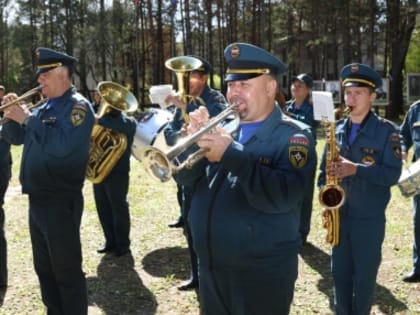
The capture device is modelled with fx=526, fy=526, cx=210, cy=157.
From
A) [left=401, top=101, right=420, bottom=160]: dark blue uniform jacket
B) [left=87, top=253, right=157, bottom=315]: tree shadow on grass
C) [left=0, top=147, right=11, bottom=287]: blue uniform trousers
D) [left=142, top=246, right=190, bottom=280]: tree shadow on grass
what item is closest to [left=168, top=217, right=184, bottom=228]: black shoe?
[left=142, top=246, right=190, bottom=280]: tree shadow on grass

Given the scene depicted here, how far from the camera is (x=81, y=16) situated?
40438mm

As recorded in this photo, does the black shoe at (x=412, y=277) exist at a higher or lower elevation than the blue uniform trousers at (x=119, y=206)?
lower

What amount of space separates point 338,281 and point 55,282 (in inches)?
92.0

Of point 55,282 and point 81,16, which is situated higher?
point 81,16

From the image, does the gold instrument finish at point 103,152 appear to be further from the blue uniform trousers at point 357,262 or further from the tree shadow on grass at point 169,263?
the blue uniform trousers at point 357,262

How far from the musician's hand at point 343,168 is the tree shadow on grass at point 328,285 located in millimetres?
1734

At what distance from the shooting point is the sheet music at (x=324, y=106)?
394cm

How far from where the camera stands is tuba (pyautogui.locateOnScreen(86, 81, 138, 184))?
20.1ft

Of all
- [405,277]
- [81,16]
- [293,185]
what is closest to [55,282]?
[293,185]

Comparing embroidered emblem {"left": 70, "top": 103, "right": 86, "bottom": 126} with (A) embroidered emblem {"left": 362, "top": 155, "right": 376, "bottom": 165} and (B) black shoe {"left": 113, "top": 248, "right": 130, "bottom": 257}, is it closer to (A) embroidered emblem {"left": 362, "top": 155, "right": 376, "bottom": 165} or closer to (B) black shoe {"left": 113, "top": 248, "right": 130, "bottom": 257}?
(A) embroidered emblem {"left": 362, "top": 155, "right": 376, "bottom": 165}

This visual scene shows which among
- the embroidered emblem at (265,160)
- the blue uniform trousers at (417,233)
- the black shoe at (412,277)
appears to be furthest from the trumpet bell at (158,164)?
the black shoe at (412,277)

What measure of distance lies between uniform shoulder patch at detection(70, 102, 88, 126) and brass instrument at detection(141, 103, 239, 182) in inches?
60.8

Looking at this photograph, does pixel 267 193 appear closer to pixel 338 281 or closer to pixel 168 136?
pixel 168 136

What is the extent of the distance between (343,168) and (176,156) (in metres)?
1.69
